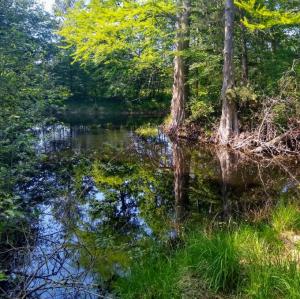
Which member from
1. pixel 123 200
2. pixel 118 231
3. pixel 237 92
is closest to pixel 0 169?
pixel 118 231

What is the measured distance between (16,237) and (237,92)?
9.24m

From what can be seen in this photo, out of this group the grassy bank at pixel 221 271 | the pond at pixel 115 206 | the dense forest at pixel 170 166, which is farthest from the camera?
the pond at pixel 115 206

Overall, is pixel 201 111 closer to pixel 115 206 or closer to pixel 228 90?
pixel 228 90

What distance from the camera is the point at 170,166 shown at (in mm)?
9883

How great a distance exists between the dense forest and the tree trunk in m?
0.04

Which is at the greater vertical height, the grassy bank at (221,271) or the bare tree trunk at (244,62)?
the bare tree trunk at (244,62)

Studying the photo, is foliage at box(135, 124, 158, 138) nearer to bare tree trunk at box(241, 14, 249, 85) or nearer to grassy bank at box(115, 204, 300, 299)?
bare tree trunk at box(241, 14, 249, 85)

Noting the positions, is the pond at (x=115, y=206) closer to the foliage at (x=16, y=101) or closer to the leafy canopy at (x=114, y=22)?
the foliage at (x=16, y=101)

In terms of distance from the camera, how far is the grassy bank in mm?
3102

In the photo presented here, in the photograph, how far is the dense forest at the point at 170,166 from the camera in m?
3.62

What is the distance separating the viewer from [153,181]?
8.22 metres

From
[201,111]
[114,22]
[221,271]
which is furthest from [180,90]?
[221,271]

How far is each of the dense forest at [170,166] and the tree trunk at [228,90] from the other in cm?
4

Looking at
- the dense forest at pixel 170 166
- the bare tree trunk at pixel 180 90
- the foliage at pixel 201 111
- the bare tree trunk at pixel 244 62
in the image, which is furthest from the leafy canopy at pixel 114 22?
the foliage at pixel 201 111
